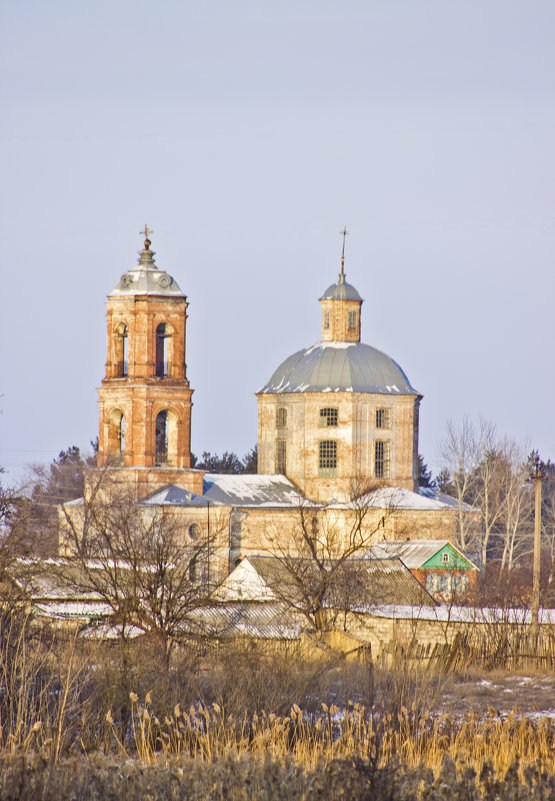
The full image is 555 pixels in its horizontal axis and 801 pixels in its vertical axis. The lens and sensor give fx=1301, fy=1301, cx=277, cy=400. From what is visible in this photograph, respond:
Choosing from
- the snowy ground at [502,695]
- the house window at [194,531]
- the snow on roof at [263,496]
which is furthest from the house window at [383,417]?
the snowy ground at [502,695]

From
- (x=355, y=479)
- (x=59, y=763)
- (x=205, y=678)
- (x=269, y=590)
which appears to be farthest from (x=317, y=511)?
(x=59, y=763)

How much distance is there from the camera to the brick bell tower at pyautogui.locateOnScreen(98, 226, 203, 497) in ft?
137

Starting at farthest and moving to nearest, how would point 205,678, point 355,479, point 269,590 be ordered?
point 355,479 → point 269,590 → point 205,678

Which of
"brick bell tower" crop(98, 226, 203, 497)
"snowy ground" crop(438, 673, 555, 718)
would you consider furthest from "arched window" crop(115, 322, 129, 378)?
"snowy ground" crop(438, 673, 555, 718)

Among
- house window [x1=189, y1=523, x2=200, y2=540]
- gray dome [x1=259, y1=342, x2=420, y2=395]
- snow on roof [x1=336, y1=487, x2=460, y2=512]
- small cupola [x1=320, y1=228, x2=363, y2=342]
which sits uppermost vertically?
small cupola [x1=320, y1=228, x2=363, y2=342]

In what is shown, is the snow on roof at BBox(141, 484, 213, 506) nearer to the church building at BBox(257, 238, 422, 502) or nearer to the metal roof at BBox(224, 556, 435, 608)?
the church building at BBox(257, 238, 422, 502)

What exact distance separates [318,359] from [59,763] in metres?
37.1

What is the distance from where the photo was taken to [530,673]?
21.9m

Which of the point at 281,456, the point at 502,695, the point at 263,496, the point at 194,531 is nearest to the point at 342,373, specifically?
the point at 281,456

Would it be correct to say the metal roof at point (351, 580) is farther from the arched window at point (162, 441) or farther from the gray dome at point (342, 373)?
the gray dome at point (342, 373)

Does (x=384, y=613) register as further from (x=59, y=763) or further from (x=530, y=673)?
(x=59, y=763)

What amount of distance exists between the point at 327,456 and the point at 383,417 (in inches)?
97.1

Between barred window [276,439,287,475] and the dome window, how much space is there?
6.00 ft

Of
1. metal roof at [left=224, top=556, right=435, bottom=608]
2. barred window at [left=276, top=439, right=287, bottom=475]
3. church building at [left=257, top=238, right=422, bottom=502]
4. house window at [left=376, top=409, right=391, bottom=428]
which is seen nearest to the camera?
metal roof at [left=224, top=556, right=435, bottom=608]
